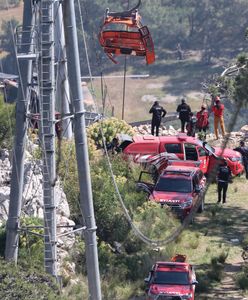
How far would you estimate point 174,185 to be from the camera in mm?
33156

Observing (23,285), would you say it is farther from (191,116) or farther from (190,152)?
(191,116)

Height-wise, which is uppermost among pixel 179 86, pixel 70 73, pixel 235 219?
pixel 70 73

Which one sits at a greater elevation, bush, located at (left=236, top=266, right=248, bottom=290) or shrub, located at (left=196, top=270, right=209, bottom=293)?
bush, located at (left=236, top=266, right=248, bottom=290)

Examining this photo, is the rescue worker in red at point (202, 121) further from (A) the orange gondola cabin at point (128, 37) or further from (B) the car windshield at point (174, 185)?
(B) the car windshield at point (174, 185)

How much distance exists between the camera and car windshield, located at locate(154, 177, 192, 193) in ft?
108

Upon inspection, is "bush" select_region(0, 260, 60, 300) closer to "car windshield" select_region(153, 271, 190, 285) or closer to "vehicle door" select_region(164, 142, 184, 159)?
"car windshield" select_region(153, 271, 190, 285)

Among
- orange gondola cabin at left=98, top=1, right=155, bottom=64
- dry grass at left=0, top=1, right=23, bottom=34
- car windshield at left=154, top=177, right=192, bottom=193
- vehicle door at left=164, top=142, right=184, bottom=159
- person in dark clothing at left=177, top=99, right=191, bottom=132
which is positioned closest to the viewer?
car windshield at left=154, top=177, right=192, bottom=193

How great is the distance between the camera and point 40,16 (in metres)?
23.2

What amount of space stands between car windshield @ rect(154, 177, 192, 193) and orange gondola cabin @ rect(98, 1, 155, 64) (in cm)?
332

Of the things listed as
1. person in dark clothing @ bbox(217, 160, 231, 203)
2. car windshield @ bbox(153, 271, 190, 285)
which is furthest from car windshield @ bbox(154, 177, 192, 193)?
car windshield @ bbox(153, 271, 190, 285)

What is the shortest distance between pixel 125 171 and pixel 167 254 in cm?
474

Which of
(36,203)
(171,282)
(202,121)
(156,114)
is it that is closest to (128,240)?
(36,203)

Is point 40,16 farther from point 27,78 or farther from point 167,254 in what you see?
point 167,254

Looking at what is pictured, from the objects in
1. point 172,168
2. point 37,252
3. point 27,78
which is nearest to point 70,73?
point 27,78
